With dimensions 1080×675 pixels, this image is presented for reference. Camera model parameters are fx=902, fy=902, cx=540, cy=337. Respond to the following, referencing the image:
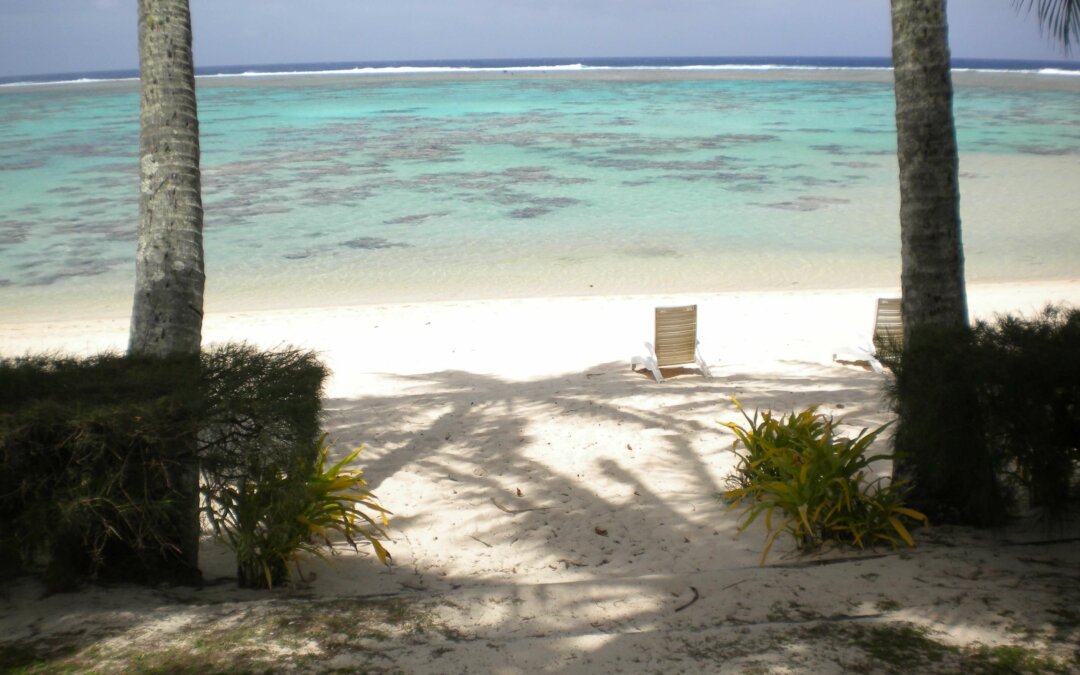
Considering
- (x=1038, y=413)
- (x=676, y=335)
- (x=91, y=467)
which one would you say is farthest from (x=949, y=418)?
(x=676, y=335)

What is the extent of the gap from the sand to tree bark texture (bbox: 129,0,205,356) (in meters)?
1.15

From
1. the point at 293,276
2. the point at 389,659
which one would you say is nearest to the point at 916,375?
the point at 389,659

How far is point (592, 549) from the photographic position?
441cm

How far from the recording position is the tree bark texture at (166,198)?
437 cm

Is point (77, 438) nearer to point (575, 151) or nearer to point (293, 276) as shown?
point (293, 276)

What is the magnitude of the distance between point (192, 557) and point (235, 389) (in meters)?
0.85

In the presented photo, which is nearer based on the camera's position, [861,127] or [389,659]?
[389,659]

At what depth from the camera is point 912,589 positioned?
323 cm

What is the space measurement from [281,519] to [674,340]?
4.67 metres

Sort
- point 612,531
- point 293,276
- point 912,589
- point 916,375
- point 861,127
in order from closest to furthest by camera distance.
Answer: point 912,589
point 916,375
point 612,531
point 293,276
point 861,127

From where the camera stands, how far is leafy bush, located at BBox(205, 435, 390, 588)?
11.3 ft

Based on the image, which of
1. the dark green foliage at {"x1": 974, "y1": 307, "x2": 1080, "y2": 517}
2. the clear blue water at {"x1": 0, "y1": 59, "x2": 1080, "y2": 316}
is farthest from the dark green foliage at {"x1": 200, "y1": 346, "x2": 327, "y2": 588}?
the clear blue water at {"x1": 0, "y1": 59, "x2": 1080, "y2": 316}

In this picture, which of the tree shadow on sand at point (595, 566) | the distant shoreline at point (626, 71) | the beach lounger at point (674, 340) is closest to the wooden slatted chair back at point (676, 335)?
the beach lounger at point (674, 340)

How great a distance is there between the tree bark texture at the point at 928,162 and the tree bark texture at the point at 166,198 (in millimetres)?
3405
